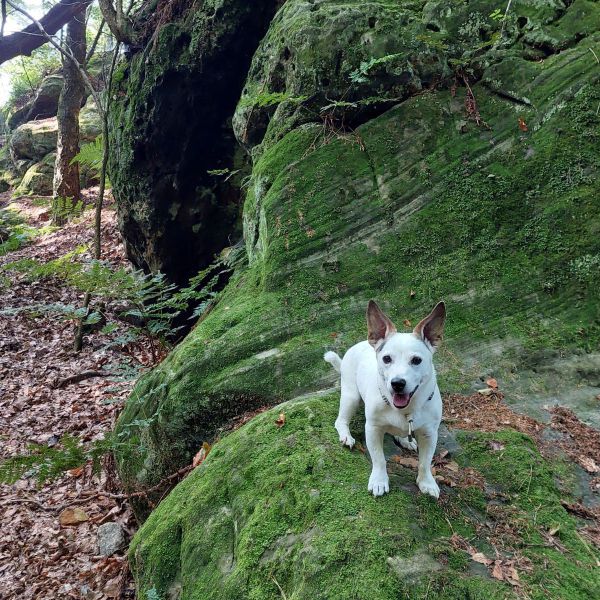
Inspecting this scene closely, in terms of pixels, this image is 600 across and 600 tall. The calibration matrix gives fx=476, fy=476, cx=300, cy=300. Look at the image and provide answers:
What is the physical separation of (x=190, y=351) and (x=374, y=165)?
3.25m

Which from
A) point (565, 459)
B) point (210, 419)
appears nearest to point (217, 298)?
point (210, 419)

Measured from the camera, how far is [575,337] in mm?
4734

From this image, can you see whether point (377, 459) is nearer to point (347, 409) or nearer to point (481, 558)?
point (347, 409)

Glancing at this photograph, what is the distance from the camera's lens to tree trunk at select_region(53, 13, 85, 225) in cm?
1354

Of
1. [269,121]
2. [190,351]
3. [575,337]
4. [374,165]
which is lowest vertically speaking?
[575,337]

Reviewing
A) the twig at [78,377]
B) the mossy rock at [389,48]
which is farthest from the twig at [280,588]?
the twig at [78,377]

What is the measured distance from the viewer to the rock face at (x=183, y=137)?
944cm

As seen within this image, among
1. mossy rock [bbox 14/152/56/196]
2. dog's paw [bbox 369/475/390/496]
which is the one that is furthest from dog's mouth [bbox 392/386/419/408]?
mossy rock [bbox 14/152/56/196]

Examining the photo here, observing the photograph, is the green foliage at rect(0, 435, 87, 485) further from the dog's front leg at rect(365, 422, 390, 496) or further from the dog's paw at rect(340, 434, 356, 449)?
the dog's front leg at rect(365, 422, 390, 496)

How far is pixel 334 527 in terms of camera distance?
301 cm

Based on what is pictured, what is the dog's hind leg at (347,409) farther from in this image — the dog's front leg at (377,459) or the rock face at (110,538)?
the rock face at (110,538)

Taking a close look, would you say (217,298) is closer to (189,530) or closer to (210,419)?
(210,419)

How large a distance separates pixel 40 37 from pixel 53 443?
10.6m

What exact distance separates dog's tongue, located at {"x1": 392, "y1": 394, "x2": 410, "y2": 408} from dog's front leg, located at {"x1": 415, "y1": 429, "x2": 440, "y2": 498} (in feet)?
1.23
